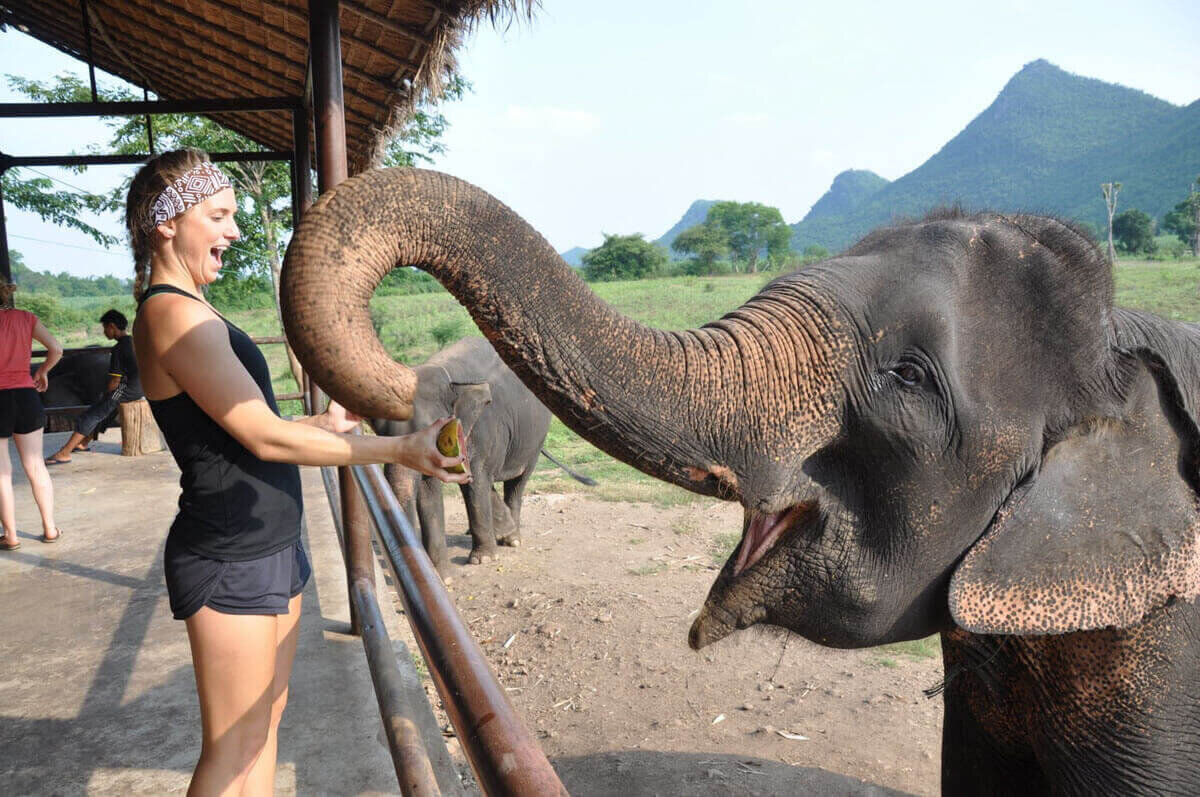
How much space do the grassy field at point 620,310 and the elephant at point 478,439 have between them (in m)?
1.15

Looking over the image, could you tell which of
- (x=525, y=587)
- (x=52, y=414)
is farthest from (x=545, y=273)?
(x=52, y=414)

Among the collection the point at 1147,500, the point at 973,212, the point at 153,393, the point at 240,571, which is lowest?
the point at 240,571

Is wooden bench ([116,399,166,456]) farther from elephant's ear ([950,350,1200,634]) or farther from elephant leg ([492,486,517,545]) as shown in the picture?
elephant's ear ([950,350,1200,634])

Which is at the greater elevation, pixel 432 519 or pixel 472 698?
pixel 472 698

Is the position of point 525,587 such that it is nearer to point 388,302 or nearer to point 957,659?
point 957,659

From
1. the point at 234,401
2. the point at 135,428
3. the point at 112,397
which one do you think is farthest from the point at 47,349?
the point at 234,401

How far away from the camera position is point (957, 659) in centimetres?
244

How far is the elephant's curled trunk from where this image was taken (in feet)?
4.57

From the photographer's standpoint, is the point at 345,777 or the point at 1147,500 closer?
the point at 1147,500

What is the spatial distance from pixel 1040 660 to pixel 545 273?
5.06 ft

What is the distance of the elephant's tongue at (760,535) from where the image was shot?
1.91 metres

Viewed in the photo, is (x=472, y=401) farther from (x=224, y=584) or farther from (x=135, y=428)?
(x=224, y=584)

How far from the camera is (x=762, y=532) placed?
76.0 inches

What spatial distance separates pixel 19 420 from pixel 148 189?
4.11 meters
